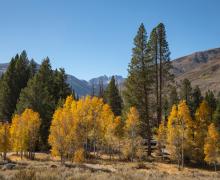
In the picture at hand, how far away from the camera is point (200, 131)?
42.1 meters

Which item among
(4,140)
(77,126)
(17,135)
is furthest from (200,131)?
(4,140)

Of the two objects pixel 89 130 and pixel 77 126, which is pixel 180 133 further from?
pixel 77 126

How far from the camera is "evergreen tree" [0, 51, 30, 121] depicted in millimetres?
62969

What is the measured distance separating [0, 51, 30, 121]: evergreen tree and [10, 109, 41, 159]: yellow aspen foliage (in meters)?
19.1

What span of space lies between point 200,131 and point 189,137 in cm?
240

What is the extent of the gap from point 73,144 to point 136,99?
37.8ft

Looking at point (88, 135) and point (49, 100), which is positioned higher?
point (49, 100)

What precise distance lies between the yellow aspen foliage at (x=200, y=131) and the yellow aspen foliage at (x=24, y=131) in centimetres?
2296

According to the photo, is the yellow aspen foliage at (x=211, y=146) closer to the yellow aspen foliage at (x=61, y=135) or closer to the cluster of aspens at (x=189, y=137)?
the cluster of aspens at (x=189, y=137)

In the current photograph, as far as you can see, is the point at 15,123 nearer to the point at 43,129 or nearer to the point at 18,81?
the point at 43,129

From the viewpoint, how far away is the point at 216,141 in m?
40.0

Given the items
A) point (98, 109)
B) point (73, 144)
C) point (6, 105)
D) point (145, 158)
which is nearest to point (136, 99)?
point (98, 109)

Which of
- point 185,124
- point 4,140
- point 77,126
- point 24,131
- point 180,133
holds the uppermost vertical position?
point 185,124

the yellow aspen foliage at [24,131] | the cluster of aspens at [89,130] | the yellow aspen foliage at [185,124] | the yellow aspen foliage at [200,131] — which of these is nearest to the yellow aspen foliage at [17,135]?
the yellow aspen foliage at [24,131]
